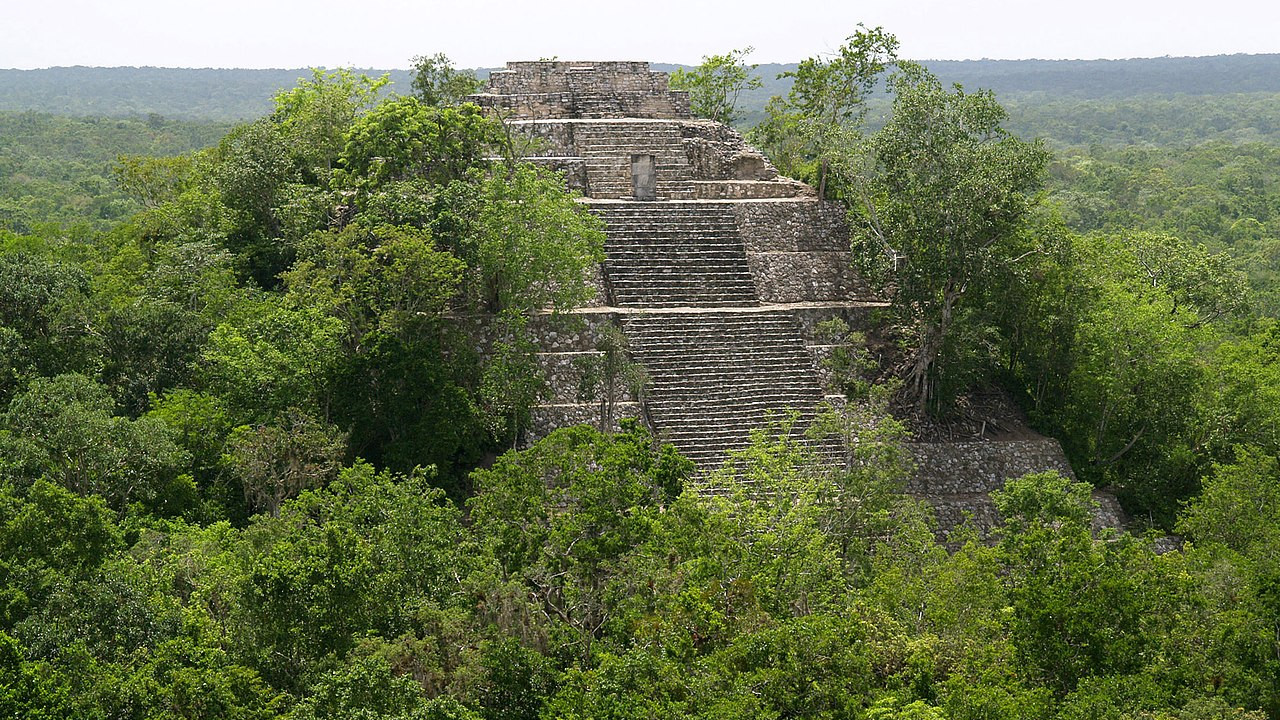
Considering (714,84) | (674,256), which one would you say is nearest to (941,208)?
(674,256)

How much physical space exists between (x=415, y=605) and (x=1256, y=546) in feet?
32.3

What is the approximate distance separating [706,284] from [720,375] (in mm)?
2136

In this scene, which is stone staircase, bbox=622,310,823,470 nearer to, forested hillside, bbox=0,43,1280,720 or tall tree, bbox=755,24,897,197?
forested hillside, bbox=0,43,1280,720

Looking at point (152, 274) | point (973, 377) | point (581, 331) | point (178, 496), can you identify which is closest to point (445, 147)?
point (581, 331)

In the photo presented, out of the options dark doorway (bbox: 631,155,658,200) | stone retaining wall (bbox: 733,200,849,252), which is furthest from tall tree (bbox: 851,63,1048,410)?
dark doorway (bbox: 631,155,658,200)

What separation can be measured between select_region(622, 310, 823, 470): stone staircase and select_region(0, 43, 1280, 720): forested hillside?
0.63m

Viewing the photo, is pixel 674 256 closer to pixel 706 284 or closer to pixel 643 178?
pixel 706 284

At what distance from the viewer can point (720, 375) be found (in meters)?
18.2

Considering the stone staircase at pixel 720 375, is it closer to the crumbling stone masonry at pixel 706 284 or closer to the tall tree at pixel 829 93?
the crumbling stone masonry at pixel 706 284

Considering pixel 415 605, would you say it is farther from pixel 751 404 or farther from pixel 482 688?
pixel 751 404

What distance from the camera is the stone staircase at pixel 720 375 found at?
57.0ft

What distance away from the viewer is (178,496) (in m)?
15.4

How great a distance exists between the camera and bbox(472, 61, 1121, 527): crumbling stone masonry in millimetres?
17531

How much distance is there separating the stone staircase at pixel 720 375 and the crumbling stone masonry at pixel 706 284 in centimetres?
2
